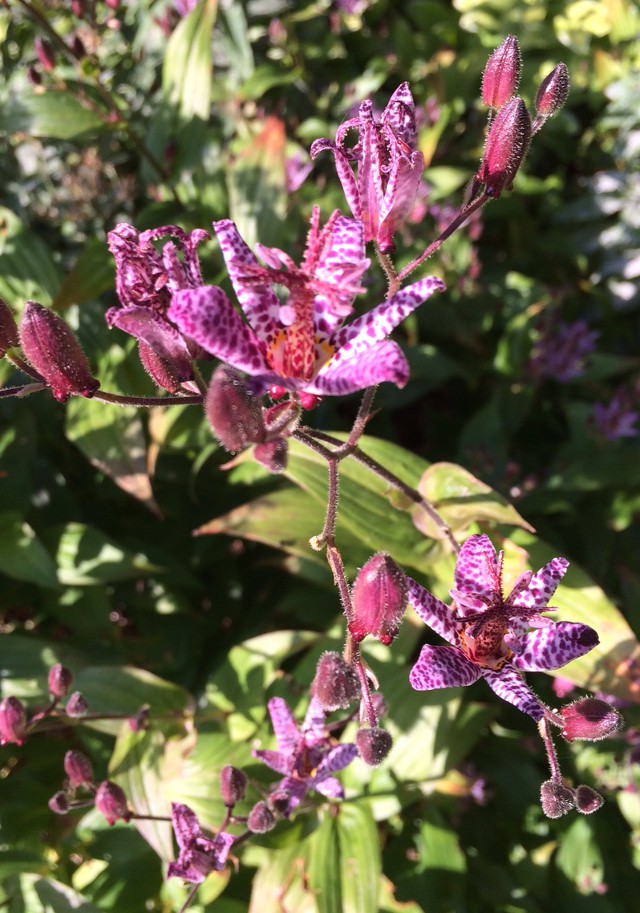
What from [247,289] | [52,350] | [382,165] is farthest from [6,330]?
[382,165]

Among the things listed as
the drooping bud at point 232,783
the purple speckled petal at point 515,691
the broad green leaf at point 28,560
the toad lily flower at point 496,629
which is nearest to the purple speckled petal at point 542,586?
the toad lily flower at point 496,629

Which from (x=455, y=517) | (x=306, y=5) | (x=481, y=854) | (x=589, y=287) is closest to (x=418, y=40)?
(x=306, y=5)

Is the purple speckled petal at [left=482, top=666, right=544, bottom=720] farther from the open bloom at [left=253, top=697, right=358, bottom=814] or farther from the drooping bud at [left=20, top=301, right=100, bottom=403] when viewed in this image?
the drooping bud at [left=20, top=301, right=100, bottom=403]

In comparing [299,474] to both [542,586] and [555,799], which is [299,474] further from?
[555,799]

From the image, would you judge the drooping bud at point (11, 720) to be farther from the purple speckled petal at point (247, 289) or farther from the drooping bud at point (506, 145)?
the drooping bud at point (506, 145)

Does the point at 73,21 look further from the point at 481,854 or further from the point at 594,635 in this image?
the point at 481,854

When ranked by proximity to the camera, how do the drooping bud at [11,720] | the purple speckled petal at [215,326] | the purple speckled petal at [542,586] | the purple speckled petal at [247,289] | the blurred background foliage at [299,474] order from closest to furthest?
the purple speckled petal at [215,326] < the purple speckled petal at [247,289] < the purple speckled petal at [542,586] < the drooping bud at [11,720] < the blurred background foliage at [299,474]
